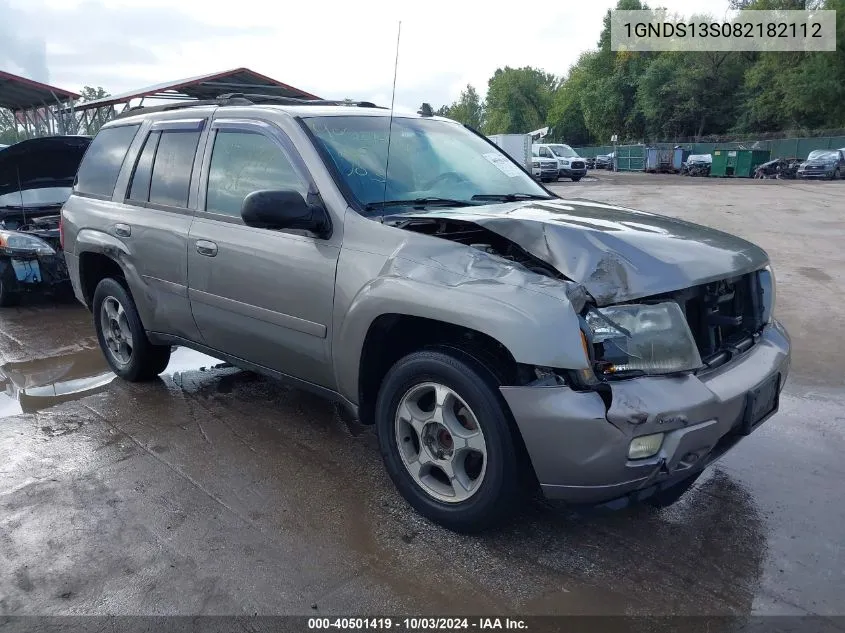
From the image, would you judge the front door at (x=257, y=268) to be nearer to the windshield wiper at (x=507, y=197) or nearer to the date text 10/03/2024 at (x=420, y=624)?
the windshield wiper at (x=507, y=197)

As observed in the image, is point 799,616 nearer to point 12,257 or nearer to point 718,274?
point 718,274

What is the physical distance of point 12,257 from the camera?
295 inches

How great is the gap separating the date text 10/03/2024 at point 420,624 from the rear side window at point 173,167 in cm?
268

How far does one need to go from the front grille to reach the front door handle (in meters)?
2.50

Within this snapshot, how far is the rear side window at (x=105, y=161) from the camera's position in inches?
195

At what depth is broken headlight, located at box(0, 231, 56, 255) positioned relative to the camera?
748cm

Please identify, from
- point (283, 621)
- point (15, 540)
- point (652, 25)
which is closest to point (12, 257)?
point (15, 540)

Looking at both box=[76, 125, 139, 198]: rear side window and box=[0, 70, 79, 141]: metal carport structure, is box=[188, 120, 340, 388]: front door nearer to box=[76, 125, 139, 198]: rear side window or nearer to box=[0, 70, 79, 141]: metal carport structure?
box=[76, 125, 139, 198]: rear side window

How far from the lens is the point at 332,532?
10.3 feet

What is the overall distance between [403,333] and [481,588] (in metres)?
1.18

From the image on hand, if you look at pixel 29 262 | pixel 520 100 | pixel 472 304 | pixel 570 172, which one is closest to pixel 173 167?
pixel 472 304

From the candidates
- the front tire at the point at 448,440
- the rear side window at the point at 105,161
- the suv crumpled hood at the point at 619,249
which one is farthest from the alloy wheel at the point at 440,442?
the rear side window at the point at 105,161

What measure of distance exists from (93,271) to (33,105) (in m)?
13.1

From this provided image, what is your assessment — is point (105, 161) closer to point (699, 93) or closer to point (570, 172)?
point (570, 172)
